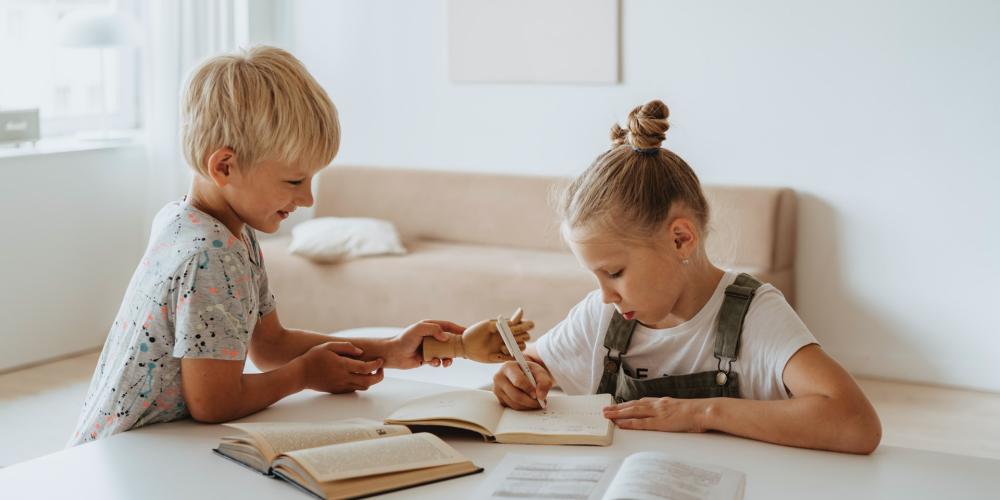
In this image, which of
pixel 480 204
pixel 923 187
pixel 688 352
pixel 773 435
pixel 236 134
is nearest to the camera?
pixel 773 435

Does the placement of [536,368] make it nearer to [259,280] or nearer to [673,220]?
[673,220]

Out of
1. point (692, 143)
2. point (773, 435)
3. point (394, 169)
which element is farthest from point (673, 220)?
point (394, 169)

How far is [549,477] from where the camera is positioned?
4.38ft

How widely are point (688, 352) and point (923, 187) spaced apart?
97.0 inches

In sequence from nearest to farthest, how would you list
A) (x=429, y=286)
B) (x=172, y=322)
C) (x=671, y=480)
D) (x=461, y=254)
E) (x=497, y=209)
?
(x=671, y=480), (x=172, y=322), (x=429, y=286), (x=461, y=254), (x=497, y=209)

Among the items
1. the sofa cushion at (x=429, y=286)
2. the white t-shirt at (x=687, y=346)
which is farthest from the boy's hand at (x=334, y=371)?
the sofa cushion at (x=429, y=286)

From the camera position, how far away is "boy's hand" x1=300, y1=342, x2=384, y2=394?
175 cm

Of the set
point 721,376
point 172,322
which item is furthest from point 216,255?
point 721,376

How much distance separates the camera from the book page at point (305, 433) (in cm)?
140

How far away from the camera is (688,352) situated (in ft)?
5.79

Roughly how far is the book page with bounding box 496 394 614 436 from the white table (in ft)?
0.11

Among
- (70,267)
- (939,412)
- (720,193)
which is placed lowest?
(939,412)

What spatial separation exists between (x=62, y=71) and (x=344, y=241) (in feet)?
5.03

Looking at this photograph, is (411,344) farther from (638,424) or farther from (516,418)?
(638,424)
